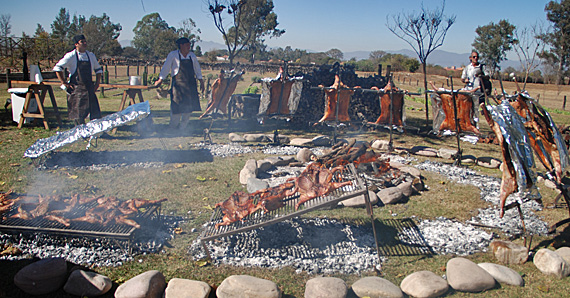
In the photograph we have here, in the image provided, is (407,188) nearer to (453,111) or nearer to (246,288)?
(453,111)

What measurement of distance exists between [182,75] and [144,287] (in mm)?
6585

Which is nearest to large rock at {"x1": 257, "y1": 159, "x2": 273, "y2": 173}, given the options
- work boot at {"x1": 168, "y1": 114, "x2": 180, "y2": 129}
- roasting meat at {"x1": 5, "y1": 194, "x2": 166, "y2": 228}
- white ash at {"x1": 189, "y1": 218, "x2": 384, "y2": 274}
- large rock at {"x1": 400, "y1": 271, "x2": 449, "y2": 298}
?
white ash at {"x1": 189, "y1": 218, "x2": 384, "y2": 274}

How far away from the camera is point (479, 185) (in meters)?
6.70

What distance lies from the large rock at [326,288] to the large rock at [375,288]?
0.14 metres

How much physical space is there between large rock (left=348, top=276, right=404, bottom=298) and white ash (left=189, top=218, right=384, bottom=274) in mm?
398

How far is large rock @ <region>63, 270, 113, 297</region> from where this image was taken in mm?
3348

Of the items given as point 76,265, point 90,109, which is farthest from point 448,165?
point 90,109

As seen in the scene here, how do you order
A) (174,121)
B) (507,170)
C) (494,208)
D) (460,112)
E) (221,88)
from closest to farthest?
(507,170) < (494,208) < (460,112) < (174,121) < (221,88)

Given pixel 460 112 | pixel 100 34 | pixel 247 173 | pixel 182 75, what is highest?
pixel 100 34

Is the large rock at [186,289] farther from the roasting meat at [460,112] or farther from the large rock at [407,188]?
the roasting meat at [460,112]

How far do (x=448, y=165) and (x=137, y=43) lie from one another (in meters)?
55.6

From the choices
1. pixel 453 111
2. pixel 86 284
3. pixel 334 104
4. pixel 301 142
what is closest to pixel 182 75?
pixel 301 142

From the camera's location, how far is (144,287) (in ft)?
10.7

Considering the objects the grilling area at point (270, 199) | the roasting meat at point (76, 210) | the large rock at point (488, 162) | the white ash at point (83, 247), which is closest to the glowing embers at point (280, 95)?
the grilling area at point (270, 199)
